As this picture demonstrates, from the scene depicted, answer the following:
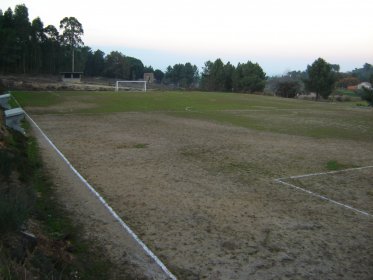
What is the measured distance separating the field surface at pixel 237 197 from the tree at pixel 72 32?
2994 inches

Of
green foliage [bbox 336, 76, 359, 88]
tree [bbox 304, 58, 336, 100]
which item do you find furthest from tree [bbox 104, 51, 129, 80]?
green foliage [bbox 336, 76, 359, 88]

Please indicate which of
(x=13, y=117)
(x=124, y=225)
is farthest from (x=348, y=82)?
(x=124, y=225)

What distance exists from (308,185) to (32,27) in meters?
79.1

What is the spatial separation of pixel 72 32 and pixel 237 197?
3504 inches

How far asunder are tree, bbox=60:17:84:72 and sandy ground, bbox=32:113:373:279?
78.8 metres

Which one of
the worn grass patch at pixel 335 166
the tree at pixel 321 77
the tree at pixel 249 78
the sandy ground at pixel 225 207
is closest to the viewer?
the sandy ground at pixel 225 207

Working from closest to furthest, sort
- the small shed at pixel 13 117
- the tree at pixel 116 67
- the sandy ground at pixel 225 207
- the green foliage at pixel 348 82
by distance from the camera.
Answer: the sandy ground at pixel 225 207, the small shed at pixel 13 117, the tree at pixel 116 67, the green foliage at pixel 348 82

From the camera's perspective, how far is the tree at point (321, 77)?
2286 inches

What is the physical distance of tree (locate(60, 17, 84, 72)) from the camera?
88.2 m

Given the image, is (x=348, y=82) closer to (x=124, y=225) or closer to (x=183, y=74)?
(x=183, y=74)

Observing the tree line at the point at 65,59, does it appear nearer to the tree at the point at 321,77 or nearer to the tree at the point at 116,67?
the tree at the point at 116,67

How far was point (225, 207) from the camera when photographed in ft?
26.0

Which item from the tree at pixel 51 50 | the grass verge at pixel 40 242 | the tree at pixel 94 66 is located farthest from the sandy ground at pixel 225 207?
the tree at pixel 94 66

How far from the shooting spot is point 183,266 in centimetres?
544
